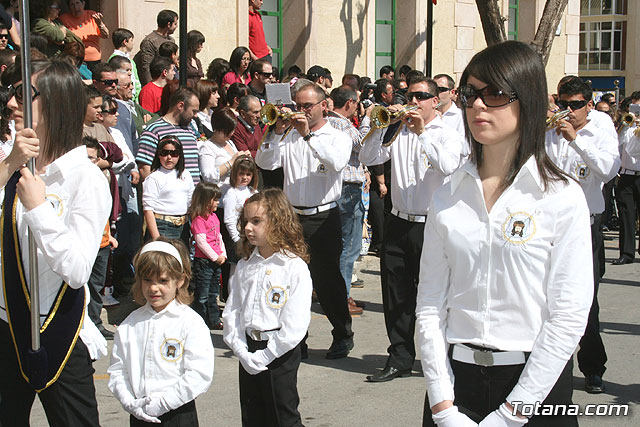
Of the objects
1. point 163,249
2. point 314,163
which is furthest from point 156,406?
point 314,163

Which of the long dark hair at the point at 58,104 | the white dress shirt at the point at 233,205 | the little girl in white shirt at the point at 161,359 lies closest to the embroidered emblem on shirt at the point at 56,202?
the long dark hair at the point at 58,104

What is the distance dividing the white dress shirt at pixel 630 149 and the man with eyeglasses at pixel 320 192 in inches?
257

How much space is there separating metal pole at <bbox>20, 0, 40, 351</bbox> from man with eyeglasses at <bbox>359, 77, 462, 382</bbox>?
358cm

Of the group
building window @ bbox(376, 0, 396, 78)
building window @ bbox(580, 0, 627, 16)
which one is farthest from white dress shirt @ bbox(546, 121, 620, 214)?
building window @ bbox(580, 0, 627, 16)

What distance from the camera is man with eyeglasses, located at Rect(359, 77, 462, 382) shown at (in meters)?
6.55

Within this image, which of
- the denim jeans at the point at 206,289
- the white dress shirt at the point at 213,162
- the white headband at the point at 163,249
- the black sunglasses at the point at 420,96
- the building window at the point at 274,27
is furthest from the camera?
the building window at the point at 274,27

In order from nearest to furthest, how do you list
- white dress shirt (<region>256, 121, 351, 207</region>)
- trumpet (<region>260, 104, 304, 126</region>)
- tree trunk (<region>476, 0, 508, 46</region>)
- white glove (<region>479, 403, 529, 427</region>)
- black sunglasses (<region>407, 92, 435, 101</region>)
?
white glove (<region>479, 403, 529, 427</region>)
black sunglasses (<region>407, 92, 435, 101</region>)
white dress shirt (<region>256, 121, 351, 207</region>)
trumpet (<region>260, 104, 304, 126</region>)
tree trunk (<region>476, 0, 508, 46</region>)

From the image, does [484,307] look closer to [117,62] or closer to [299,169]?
[299,169]

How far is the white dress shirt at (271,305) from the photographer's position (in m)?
4.60

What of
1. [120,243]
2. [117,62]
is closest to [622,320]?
[120,243]

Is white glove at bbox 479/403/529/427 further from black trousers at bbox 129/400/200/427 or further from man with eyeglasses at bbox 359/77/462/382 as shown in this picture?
man with eyeglasses at bbox 359/77/462/382

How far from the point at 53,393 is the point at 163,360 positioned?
619 mm

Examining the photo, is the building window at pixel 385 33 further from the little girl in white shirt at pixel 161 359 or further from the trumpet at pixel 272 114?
the little girl in white shirt at pixel 161 359

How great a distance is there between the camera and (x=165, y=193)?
775 centimetres
